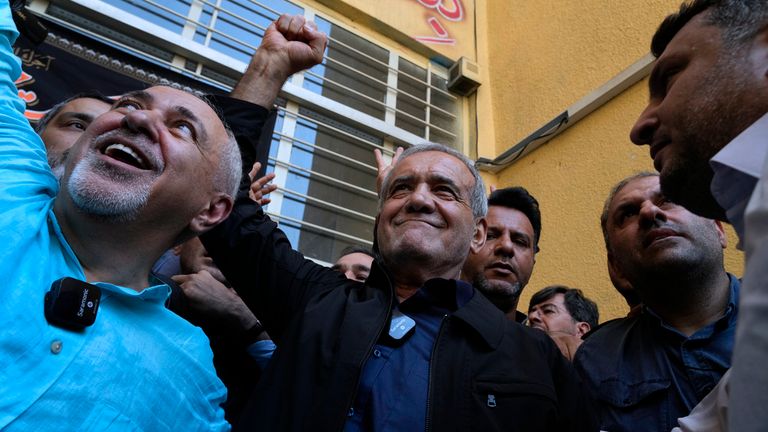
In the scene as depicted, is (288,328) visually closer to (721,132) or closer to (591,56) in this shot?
(721,132)

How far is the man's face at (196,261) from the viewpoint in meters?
1.75

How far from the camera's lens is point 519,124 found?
13.6ft

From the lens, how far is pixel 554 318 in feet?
7.87

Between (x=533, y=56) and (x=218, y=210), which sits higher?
(x=533, y=56)

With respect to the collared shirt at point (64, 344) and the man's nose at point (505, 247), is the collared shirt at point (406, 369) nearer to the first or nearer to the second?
the collared shirt at point (64, 344)

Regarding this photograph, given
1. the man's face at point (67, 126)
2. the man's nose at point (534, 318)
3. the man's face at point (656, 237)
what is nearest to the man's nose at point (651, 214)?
the man's face at point (656, 237)

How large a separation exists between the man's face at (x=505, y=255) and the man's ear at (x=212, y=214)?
1116 mm

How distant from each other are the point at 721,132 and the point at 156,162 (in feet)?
3.96

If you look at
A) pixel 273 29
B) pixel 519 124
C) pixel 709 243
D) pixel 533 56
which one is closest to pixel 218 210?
pixel 273 29

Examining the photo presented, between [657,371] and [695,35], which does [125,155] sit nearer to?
[695,35]

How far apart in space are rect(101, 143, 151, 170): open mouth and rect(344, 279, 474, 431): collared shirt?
2.46ft

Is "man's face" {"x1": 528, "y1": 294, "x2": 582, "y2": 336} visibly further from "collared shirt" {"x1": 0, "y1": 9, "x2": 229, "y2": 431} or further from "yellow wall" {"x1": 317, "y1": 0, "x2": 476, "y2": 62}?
"yellow wall" {"x1": 317, "y1": 0, "x2": 476, "y2": 62}

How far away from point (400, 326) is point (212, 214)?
2.05 feet

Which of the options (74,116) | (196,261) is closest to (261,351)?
(196,261)
